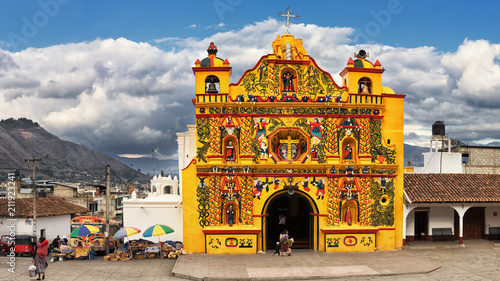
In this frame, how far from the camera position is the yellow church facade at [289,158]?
2620 centimetres

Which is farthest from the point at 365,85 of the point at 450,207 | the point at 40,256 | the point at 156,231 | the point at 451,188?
the point at 40,256

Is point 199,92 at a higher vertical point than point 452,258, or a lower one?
higher

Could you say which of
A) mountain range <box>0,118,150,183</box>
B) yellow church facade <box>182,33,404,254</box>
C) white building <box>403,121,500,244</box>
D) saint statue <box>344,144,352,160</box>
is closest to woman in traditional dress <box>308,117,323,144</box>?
yellow church facade <box>182,33,404,254</box>

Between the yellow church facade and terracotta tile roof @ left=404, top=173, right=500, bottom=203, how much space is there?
1425mm

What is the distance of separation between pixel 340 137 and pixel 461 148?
20.6 meters

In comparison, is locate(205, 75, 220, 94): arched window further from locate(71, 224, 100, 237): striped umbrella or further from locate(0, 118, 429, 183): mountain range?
locate(0, 118, 429, 183): mountain range

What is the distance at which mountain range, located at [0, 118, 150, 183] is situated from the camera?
368 feet

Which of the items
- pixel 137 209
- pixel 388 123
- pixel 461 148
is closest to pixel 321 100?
pixel 388 123

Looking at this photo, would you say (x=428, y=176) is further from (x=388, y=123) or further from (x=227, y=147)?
(x=227, y=147)

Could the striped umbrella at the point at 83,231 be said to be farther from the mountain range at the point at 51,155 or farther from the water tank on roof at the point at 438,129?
the mountain range at the point at 51,155

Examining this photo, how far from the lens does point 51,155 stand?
5763 inches

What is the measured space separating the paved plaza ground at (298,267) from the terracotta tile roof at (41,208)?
8.25 meters

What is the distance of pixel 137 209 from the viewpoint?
28.6 meters

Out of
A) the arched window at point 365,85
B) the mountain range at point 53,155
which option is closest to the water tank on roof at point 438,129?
the arched window at point 365,85
